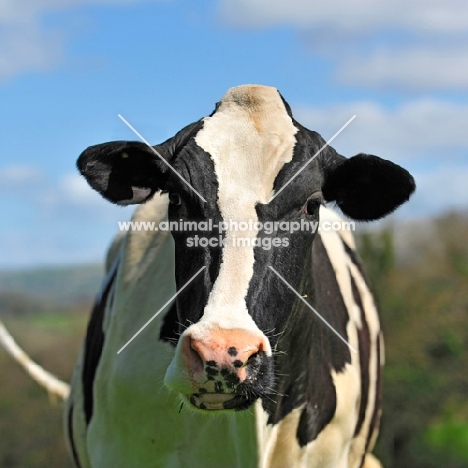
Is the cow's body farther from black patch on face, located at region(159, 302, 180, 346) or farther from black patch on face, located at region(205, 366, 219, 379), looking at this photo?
black patch on face, located at region(205, 366, 219, 379)

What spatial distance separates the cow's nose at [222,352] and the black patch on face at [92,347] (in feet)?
8.02

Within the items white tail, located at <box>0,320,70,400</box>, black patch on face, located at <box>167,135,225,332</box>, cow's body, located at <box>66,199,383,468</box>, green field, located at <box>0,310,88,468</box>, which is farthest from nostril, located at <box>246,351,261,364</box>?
green field, located at <box>0,310,88,468</box>

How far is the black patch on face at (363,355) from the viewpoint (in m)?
7.22

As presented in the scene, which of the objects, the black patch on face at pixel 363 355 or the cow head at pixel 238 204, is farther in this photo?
the black patch on face at pixel 363 355

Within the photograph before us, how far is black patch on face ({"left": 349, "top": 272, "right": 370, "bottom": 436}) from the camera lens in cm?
722

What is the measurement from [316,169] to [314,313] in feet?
3.48

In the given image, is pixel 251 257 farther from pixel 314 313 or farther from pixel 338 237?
pixel 338 237

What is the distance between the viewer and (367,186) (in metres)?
5.86

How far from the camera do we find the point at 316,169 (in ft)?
17.9

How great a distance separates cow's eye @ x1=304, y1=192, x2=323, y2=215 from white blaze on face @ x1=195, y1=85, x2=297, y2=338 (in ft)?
0.80

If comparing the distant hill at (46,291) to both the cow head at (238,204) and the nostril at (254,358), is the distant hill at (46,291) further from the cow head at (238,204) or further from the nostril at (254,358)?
the nostril at (254,358)

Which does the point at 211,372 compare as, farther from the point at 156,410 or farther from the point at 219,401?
the point at 156,410

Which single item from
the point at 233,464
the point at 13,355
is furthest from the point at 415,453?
the point at 233,464

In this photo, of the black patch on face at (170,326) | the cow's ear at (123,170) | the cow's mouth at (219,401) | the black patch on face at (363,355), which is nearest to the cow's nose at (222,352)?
the cow's mouth at (219,401)
